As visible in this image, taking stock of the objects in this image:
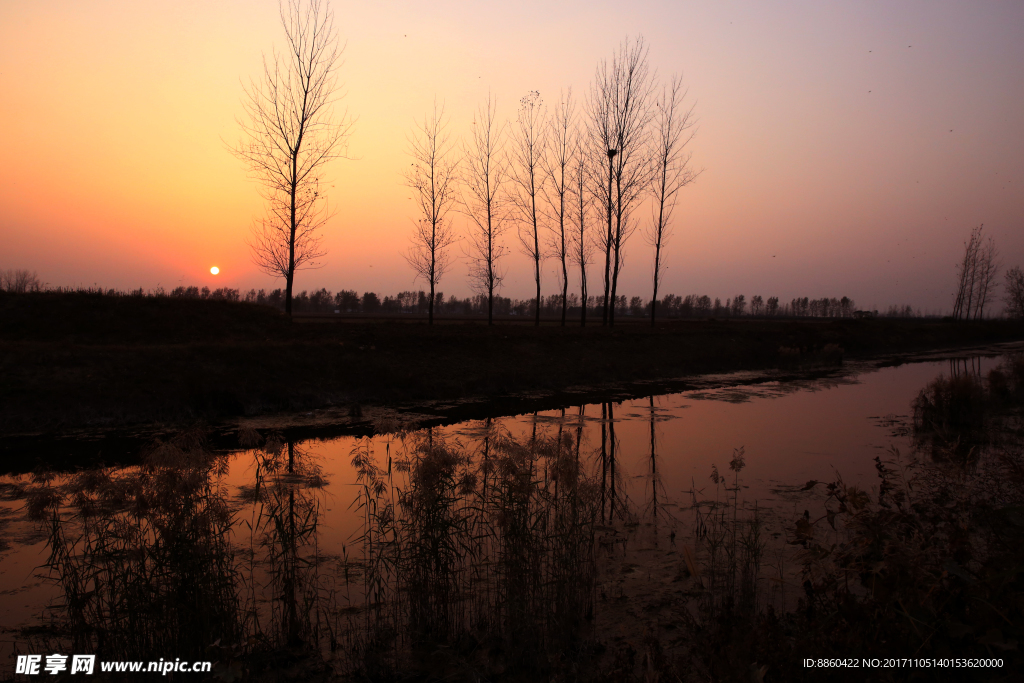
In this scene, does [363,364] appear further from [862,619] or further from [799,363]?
A: [799,363]

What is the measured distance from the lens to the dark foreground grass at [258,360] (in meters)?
13.2

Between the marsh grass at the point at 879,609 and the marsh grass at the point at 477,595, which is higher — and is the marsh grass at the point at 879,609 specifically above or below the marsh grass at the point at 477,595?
above

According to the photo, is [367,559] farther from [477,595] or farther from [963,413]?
[963,413]

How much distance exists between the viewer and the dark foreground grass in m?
13.2

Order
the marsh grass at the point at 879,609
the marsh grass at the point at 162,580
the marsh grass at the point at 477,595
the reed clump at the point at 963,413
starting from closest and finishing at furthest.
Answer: the marsh grass at the point at 879,609 < the marsh grass at the point at 162,580 < the marsh grass at the point at 477,595 < the reed clump at the point at 963,413

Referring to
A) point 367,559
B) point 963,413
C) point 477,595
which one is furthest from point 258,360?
point 963,413

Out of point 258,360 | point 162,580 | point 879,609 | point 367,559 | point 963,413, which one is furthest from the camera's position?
point 258,360

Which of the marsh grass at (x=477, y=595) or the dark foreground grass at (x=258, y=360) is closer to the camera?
the marsh grass at (x=477, y=595)

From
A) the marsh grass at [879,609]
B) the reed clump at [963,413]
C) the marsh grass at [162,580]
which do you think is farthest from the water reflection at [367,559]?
the reed clump at [963,413]

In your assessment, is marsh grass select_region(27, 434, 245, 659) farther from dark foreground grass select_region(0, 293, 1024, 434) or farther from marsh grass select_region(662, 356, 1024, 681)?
dark foreground grass select_region(0, 293, 1024, 434)

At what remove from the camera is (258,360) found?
1661 cm

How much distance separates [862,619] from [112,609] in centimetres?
529

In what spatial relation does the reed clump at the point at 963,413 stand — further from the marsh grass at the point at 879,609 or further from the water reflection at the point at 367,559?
the marsh grass at the point at 879,609

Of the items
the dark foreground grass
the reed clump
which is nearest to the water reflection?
the reed clump
